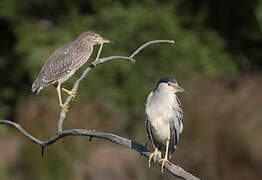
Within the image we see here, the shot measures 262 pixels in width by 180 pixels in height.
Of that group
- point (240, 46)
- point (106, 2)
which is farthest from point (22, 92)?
point (240, 46)

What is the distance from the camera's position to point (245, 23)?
13.4m

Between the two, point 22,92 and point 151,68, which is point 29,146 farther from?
point 22,92

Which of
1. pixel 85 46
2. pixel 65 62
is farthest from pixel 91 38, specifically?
pixel 65 62

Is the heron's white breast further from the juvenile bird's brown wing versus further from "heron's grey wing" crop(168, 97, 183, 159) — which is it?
the juvenile bird's brown wing

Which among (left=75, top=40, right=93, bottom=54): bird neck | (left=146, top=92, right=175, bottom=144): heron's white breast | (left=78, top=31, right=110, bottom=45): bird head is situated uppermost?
(left=78, top=31, right=110, bottom=45): bird head

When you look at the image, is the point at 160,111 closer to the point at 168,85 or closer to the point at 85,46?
the point at 168,85

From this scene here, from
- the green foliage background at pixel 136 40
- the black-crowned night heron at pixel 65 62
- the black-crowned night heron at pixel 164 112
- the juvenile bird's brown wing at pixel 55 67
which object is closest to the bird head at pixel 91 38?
the black-crowned night heron at pixel 65 62

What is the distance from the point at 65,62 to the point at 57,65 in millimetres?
81

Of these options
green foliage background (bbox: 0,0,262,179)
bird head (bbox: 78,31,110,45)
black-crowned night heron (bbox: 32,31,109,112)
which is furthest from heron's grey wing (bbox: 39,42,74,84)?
green foliage background (bbox: 0,0,262,179)

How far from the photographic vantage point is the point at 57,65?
509 cm

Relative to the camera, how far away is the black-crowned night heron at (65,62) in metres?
→ 4.99

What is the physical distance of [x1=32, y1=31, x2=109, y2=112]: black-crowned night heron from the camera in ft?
16.4

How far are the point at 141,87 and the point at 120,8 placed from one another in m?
1.92

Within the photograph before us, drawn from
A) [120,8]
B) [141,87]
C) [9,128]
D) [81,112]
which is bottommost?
[81,112]
